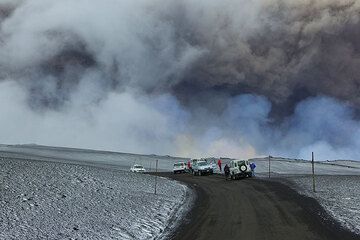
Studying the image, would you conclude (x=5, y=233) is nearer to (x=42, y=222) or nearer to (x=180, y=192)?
(x=42, y=222)

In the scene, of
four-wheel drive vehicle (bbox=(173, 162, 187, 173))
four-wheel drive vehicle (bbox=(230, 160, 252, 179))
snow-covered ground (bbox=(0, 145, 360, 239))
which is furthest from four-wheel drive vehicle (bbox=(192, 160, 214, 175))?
snow-covered ground (bbox=(0, 145, 360, 239))

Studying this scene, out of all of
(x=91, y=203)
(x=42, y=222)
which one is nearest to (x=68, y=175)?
(x=91, y=203)

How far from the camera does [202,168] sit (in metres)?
58.6

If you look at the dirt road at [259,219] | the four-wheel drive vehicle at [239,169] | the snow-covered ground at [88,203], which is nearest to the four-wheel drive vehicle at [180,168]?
the four-wheel drive vehicle at [239,169]

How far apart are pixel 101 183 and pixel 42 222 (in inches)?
527

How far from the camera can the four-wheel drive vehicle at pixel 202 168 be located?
2301 inches

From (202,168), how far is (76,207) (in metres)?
38.5

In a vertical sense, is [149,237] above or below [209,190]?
below

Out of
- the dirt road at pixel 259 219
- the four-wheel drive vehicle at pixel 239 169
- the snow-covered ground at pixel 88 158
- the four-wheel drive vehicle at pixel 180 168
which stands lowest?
the dirt road at pixel 259 219

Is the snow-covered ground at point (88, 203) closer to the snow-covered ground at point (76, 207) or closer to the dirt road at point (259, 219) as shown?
the snow-covered ground at point (76, 207)

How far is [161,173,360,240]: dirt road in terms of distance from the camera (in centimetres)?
1752

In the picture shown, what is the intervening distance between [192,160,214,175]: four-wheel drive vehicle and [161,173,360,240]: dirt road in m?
26.5

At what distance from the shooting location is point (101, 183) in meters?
30.8

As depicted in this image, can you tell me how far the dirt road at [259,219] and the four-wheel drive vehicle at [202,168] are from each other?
86.8 feet
